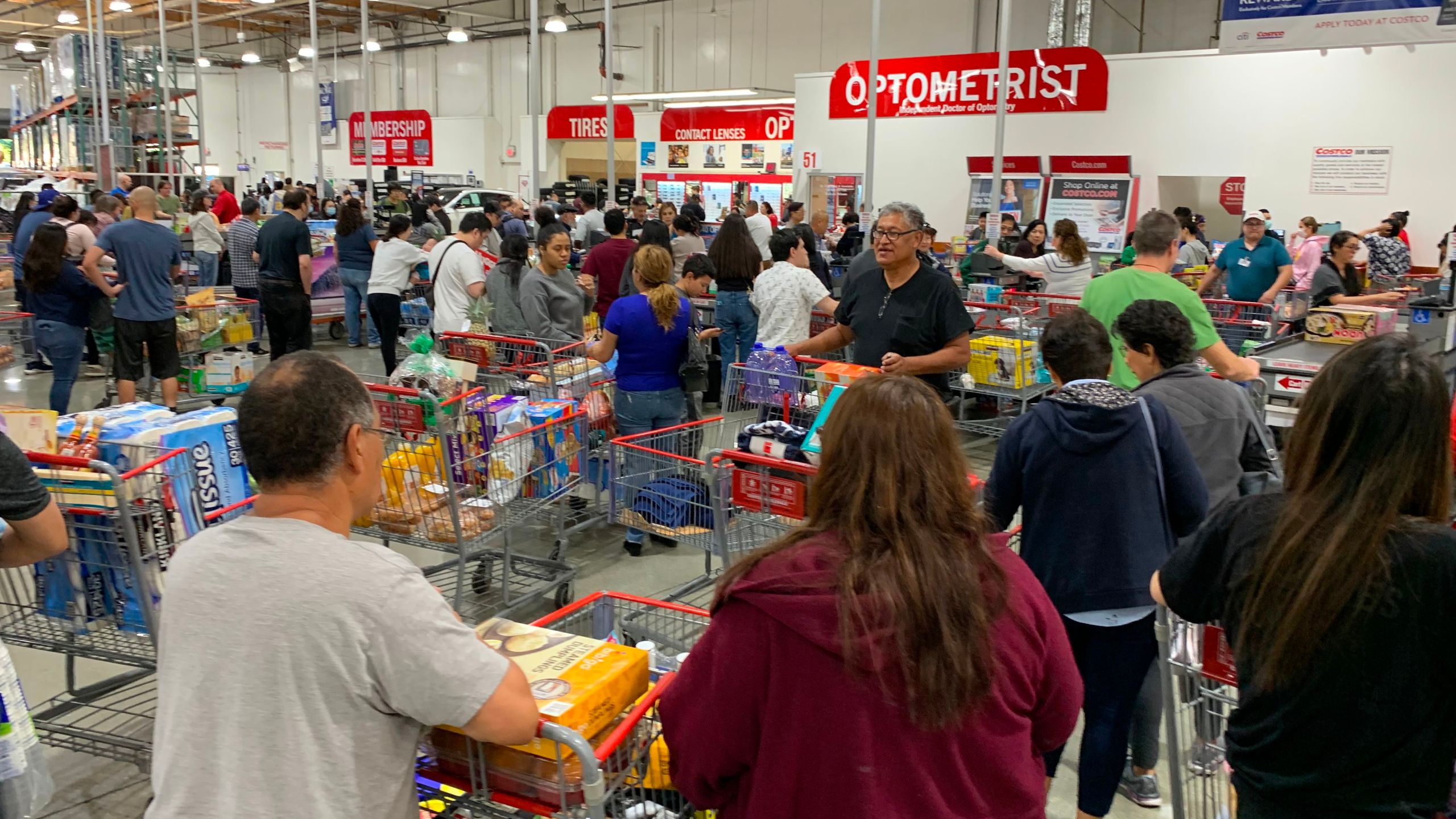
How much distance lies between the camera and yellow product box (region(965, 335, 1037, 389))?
7.03m

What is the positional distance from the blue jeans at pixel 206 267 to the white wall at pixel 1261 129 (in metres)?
10.4

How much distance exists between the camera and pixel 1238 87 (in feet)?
46.1

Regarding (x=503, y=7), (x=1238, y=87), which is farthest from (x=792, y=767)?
(x=503, y=7)

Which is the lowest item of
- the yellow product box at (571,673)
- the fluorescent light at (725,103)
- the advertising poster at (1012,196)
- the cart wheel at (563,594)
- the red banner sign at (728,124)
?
the cart wheel at (563,594)

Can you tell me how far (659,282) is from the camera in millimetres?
5500

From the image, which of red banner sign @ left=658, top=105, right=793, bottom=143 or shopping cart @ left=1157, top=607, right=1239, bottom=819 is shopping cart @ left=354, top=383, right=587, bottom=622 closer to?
shopping cart @ left=1157, top=607, right=1239, bottom=819

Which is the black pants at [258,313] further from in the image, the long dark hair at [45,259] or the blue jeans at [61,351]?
the long dark hair at [45,259]

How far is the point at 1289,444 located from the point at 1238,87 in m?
14.1

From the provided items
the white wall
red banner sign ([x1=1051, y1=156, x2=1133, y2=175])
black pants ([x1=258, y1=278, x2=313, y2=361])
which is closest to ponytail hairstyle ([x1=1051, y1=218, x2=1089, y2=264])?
black pants ([x1=258, y1=278, x2=313, y2=361])

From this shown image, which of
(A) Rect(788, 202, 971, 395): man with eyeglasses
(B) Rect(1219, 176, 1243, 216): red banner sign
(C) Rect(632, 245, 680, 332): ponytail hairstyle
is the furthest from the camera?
(B) Rect(1219, 176, 1243, 216): red banner sign

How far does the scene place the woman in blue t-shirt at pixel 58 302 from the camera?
729 cm

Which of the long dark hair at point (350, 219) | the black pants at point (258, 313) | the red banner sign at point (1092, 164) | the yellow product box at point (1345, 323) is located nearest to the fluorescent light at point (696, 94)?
the red banner sign at point (1092, 164)

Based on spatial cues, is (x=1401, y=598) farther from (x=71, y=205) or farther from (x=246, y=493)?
Answer: (x=71, y=205)

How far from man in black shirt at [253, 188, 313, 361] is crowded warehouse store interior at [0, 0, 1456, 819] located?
50 millimetres
